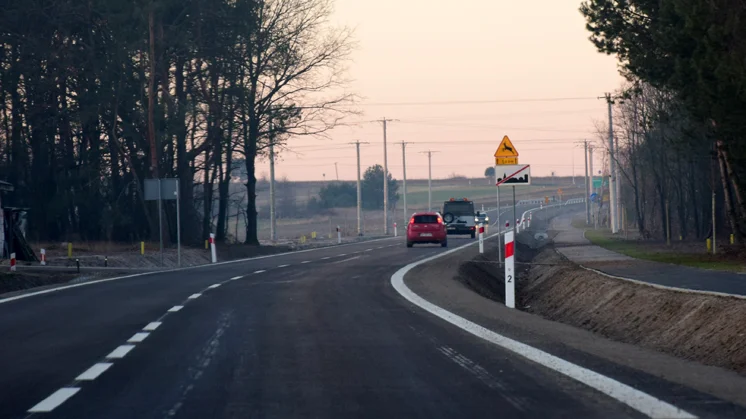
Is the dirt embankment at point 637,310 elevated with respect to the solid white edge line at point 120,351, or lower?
lower

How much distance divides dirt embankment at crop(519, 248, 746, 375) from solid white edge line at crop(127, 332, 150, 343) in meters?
6.72

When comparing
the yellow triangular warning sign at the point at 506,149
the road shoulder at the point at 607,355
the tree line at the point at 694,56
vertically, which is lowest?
the road shoulder at the point at 607,355

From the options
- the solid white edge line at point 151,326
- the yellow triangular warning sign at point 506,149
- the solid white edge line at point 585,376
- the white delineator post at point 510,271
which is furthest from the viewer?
the yellow triangular warning sign at point 506,149

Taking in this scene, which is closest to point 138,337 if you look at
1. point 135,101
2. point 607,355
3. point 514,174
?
point 607,355

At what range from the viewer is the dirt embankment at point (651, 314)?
12719mm

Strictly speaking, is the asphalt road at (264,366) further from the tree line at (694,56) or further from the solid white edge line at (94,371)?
the tree line at (694,56)

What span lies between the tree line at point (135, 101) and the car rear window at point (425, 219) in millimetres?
8019

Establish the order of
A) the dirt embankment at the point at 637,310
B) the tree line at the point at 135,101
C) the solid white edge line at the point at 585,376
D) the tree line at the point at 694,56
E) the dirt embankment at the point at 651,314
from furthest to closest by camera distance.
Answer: the tree line at the point at 135,101 < the tree line at the point at 694,56 < the dirt embankment at the point at 637,310 < the dirt embankment at the point at 651,314 < the solid white edge line at the point at 585,376

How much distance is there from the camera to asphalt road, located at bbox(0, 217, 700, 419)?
24.2 feet

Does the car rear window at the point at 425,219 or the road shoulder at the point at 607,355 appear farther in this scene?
the car rear window at the point at 425,219

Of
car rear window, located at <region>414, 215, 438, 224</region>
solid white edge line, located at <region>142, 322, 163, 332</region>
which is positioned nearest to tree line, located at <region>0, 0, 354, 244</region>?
car rear window, located at <region>414, 215, 438, 224</region>

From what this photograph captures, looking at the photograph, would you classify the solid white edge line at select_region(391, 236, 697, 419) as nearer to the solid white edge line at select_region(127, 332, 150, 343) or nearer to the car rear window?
the solid white edge line at select_region(127, 332, 150, 343)

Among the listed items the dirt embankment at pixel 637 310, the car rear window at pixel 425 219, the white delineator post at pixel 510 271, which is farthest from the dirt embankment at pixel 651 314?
the car rear window at pixel 425 219

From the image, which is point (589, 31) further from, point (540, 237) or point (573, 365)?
point (540, 237)
